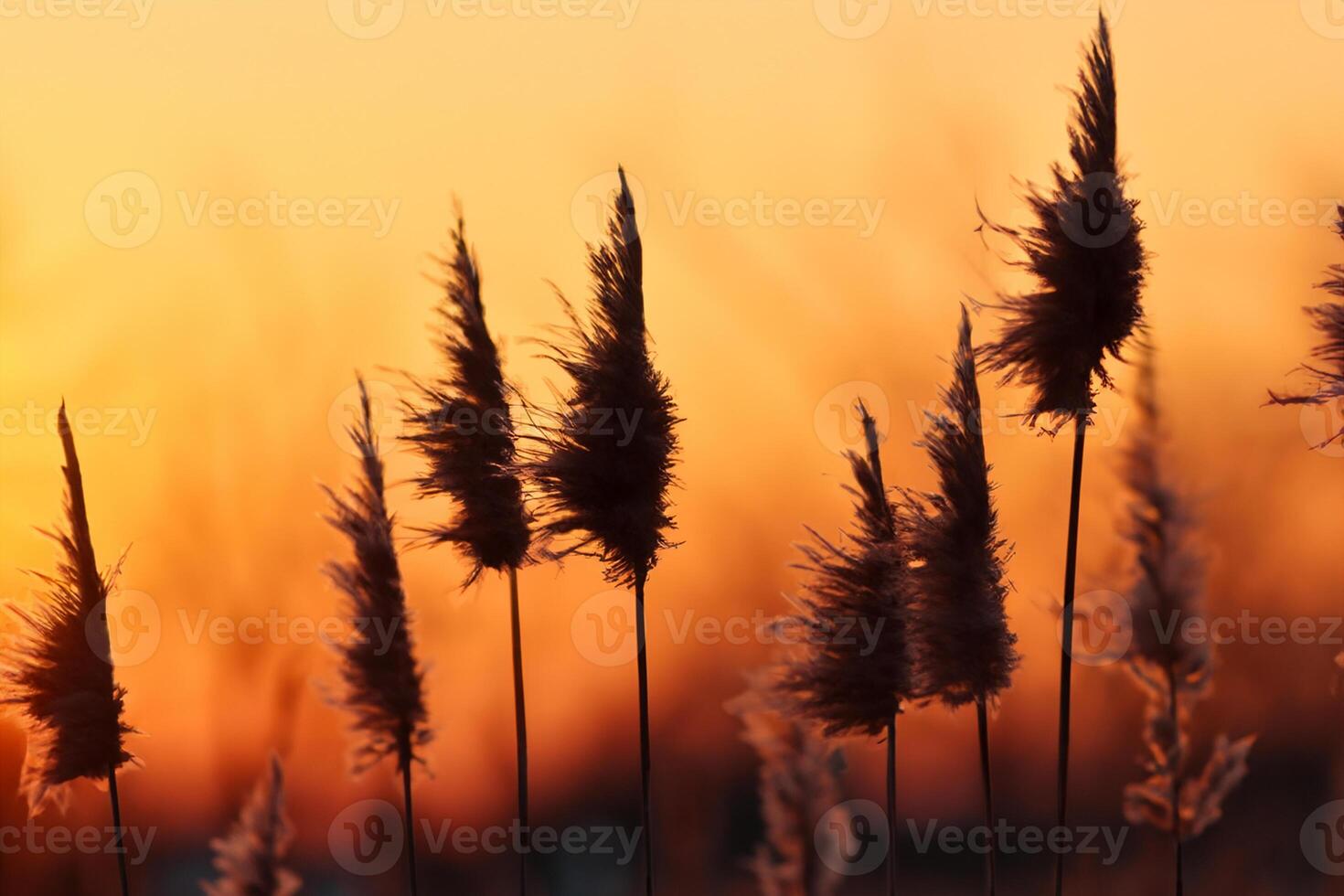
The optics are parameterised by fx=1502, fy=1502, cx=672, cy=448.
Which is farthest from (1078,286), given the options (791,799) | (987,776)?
(791,799)

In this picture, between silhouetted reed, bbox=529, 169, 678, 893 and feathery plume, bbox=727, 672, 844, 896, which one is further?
feathery plume, bbox=727, 672, 844, 896

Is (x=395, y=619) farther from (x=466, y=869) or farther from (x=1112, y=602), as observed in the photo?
(x=466, y=869)

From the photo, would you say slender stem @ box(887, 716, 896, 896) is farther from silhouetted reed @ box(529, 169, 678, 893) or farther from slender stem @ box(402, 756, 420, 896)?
slender stem @ box(402, 756, 420, 896)

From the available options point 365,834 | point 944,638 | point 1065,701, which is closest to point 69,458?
point 365,834

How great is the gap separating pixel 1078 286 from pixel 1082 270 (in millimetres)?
93

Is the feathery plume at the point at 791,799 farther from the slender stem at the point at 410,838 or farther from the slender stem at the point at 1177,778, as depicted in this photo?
the slender stem at the point at 410,838

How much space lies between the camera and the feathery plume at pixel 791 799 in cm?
1277

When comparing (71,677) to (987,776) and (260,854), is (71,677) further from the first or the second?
(987,776)

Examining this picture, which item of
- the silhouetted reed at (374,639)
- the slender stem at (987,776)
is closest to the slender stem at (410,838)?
the silhouetted reed at (374,639)

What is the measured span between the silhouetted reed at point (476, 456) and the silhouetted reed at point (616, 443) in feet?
1.47

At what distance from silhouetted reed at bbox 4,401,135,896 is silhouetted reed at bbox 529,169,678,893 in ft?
9.85

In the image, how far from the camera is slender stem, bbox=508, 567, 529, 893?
9.14 m

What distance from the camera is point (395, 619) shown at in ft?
32.1

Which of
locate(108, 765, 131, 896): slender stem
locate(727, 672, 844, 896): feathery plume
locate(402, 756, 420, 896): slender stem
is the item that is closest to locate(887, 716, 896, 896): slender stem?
locate(402, 756, 420, 896): slender stem
